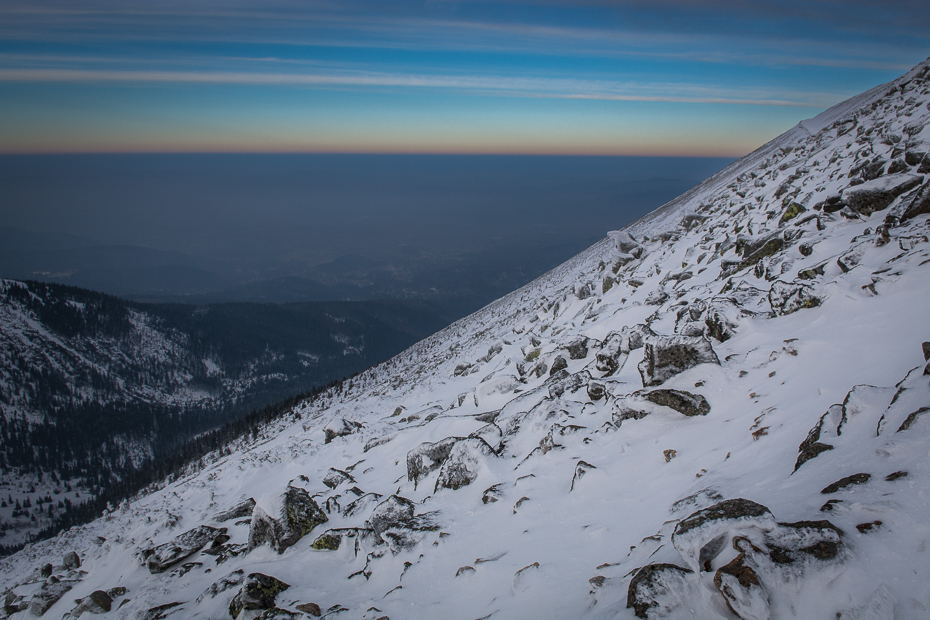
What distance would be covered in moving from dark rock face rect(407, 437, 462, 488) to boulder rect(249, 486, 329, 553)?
8.76ft

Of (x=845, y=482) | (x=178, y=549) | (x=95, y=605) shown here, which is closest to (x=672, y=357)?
(x=845, y=482)

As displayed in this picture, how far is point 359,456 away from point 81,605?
880cm

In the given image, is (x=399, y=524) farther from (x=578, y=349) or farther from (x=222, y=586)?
(x=578, y=349)

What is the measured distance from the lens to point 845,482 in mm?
5043

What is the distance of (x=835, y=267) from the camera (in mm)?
11797

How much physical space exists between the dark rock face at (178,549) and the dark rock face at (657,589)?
40.6ft

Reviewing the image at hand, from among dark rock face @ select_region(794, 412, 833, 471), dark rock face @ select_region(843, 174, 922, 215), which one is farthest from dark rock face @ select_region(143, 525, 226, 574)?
dark rock face @ select_region(843, 174, 922, 215)

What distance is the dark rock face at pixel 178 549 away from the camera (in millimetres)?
11502

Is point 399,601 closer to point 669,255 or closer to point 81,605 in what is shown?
point 81,605

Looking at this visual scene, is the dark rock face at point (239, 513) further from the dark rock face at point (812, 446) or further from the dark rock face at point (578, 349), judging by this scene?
the dark rock face at point (812, 446)

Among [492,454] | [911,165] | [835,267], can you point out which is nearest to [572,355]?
[492,454]

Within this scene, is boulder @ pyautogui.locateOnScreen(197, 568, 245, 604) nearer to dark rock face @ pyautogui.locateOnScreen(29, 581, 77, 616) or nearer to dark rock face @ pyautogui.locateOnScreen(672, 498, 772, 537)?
dark rock face @ pyautogui.locateOnScreen(29, 581, 77, 616)

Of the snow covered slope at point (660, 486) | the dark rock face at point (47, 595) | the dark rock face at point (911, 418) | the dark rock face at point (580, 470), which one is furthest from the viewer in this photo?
the dark rock face at point (47, 595)

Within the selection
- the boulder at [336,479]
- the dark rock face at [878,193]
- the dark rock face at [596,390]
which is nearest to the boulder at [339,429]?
the boulder at [336,479]
